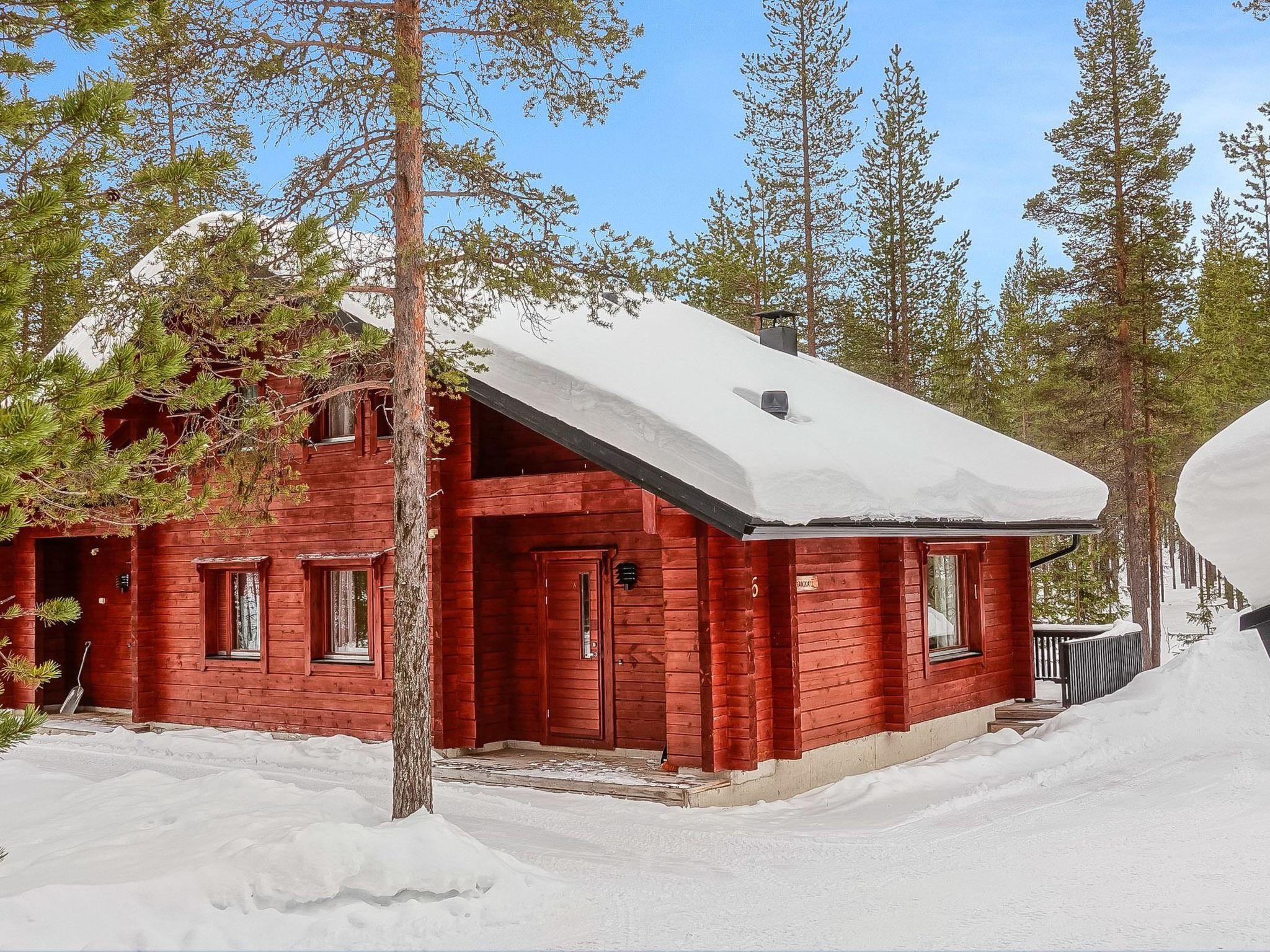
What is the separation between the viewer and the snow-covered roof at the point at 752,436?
8.57 m

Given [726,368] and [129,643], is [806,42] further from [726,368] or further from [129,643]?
[129,643]

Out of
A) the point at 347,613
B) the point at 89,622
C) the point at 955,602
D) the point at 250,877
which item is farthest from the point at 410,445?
the point at 89,622

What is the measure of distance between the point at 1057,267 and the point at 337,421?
1848 centimetres

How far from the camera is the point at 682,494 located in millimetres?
8438

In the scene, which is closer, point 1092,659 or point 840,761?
point 840,761

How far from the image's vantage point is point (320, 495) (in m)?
12.1

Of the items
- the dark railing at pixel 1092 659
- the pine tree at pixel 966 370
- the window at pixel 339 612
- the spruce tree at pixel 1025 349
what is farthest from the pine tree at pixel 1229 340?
the window at pixel 339 612

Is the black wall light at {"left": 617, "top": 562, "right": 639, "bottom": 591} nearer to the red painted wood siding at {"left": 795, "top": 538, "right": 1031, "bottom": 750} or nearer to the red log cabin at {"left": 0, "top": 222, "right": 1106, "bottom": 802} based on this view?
the red log cabin at {"left": 0, "top": 222, "right": 1106, "bottom": 802}

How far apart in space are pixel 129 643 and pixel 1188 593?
42026 mm

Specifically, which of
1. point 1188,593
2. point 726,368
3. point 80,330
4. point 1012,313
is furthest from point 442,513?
point 1188,593

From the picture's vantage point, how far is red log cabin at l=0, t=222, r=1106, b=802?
928cm

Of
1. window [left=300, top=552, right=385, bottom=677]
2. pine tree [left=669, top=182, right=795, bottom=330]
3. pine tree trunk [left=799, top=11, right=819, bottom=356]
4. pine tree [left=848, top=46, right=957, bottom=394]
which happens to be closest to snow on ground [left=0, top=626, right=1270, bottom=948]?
window [left=300, top=552, right=385, bottom=677]

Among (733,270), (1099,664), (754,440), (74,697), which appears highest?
(733,270)

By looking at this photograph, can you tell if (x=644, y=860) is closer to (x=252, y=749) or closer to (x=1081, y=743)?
(x=252, y=749)
